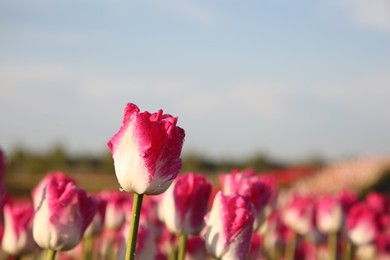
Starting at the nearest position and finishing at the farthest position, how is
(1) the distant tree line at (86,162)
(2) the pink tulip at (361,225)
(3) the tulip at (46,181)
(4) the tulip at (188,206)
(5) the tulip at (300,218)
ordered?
(3) the tulip at (46,181) → (4) the tulip at (188,206) → (2) the pink tulip at (361,225) → (5) the tulip at (300,218) → (1) the distant tree line at (86,162)

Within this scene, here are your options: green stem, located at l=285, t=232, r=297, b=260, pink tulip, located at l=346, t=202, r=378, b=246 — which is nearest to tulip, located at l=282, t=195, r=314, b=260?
green stem, located at l=285, t=232, r=297, b=260

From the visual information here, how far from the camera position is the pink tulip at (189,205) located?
1979 millimetres

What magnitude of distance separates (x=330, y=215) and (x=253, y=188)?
1.20m

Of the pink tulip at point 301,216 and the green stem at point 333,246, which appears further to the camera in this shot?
the pink tulip at point 301,216

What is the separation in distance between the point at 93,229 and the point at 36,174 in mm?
26550

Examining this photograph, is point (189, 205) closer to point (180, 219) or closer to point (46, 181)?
point (180, 219)

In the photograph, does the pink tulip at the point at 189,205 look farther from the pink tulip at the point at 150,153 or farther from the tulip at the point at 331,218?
the tulip at the point at 331,218

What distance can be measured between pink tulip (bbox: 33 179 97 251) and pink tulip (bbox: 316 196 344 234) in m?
1.58

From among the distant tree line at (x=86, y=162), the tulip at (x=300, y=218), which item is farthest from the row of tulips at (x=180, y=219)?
the distant tree line at (x=86, y=162)

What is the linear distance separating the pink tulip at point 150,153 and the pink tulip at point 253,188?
1.96 ft

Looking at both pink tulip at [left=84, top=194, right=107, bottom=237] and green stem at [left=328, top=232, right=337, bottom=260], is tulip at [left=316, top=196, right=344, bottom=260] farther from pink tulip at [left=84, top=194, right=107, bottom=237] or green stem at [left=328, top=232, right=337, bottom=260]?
pink tulip at [left=84, top=194, right=107, bottom=237]

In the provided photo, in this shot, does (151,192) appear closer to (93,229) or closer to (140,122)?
(140,122)

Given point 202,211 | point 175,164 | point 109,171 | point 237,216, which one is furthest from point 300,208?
point 109,171

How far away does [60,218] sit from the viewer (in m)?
1.72
